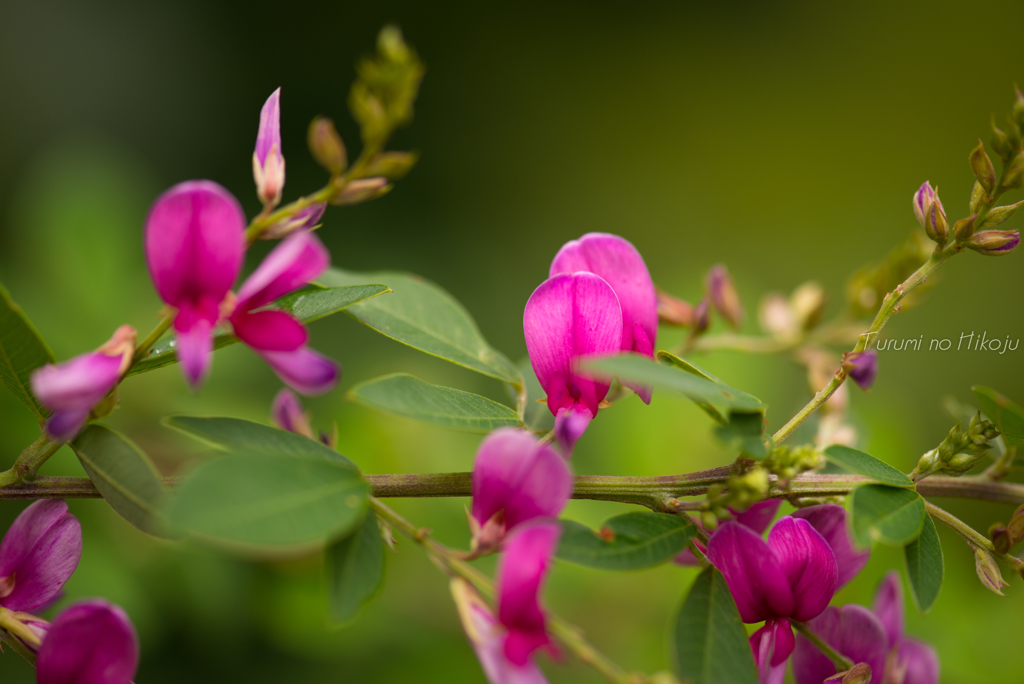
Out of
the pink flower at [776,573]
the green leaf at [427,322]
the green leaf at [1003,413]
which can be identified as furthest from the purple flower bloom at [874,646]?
the green leaf at [427,322]

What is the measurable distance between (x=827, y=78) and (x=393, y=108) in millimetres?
4474

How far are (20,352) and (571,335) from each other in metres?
0.51

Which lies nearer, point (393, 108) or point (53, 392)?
point (53, 392)

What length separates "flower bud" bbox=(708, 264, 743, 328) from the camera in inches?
52.2

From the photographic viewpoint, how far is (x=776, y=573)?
69cm

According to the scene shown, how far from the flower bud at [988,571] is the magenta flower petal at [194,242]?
77cm

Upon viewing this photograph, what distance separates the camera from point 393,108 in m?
0.69

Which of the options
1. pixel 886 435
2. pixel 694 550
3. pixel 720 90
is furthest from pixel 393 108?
pixel 720 90

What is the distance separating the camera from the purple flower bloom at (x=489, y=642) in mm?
548

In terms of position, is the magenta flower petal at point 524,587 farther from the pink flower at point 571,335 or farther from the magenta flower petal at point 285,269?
the magenta flower petal at point 285,269

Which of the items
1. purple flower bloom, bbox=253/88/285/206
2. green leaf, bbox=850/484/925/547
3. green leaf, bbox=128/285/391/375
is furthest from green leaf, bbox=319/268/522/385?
green leaf, bbox=850/484/925/547

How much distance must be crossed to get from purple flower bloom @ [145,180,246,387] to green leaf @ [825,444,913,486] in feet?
1.80

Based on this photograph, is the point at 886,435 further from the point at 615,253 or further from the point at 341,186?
the point at 341,186

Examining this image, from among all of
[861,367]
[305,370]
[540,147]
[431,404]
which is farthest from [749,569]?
[540,147]
